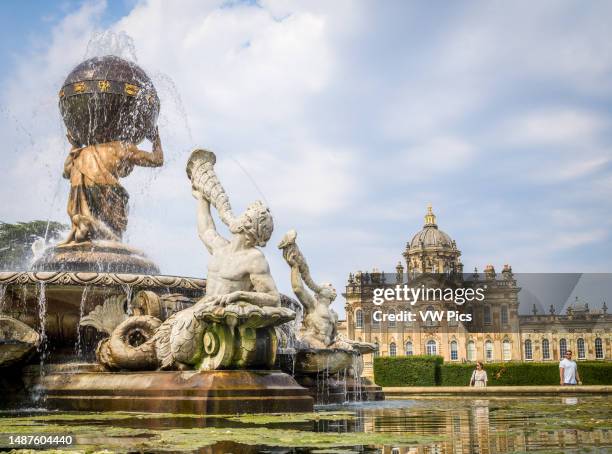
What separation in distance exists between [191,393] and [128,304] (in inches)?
81.9

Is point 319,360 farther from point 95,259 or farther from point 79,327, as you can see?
point 95,259

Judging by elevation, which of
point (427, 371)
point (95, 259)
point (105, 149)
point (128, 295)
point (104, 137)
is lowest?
point (427, 371)

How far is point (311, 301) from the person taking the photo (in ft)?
25.9

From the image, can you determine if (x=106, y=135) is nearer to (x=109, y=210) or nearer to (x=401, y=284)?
(x=109, y=210)

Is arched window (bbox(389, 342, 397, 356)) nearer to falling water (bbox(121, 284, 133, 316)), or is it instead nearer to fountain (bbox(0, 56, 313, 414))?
fountain (bbox(0, 56, 313, 414))

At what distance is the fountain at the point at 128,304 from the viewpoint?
17.0 feet

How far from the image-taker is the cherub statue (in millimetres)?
7656

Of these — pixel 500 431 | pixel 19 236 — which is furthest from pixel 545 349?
pixel 500 431

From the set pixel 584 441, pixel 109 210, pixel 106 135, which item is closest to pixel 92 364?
pixel 109 210

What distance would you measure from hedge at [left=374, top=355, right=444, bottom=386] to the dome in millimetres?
60030

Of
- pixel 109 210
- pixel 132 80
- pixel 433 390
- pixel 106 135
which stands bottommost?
pixel 433 390

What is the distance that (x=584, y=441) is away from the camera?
344cm

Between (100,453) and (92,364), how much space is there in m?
3.73

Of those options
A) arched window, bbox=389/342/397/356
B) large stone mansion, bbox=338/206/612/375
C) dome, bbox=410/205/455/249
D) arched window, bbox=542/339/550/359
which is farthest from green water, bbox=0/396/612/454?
dome, bbox=410/205/455/249
